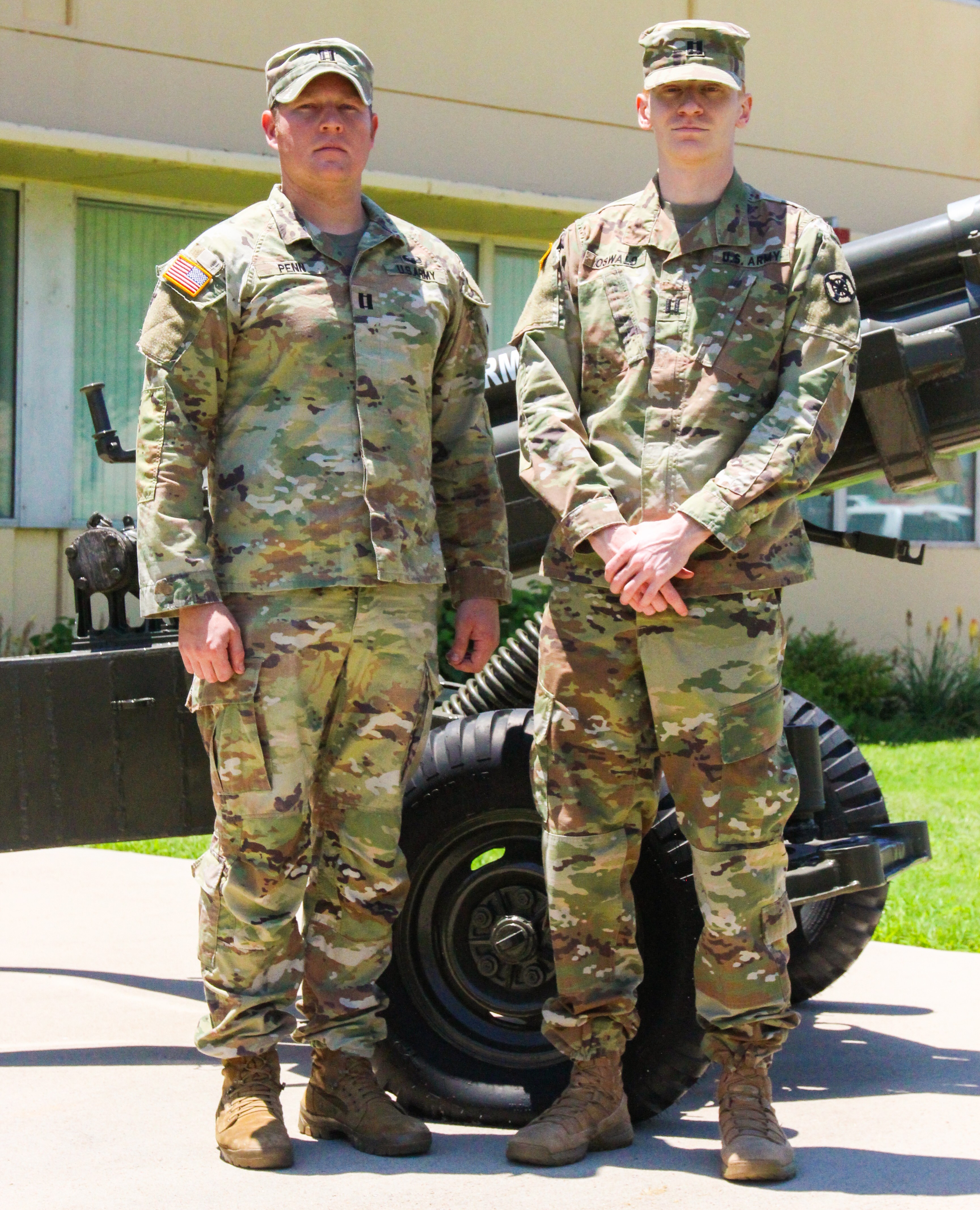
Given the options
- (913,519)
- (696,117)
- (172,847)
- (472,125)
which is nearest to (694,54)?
(696,117)

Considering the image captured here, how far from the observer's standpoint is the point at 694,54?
10.6 ft

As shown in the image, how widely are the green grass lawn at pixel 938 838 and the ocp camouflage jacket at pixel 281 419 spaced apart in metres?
3.03

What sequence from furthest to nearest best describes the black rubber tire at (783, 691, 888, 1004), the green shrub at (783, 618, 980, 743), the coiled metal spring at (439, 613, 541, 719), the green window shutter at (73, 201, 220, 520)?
the green shrub at (783, 618, 980, 743) < the green window shutter at (73, 201, 220, 520) < the coiled metal spring at (439, 613, 541, 719) < the black rubber tire at (783, 691, 888, 1004)

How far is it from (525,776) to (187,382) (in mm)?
1160

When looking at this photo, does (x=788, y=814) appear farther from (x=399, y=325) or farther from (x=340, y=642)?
(x=399, y=325)

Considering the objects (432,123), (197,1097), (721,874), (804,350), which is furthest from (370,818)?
(432,123)

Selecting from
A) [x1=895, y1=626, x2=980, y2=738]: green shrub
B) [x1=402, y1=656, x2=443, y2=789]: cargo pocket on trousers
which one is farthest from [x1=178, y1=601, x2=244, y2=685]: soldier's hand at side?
[x1=895, y1=626, x2=980, y2=738]: green shrub

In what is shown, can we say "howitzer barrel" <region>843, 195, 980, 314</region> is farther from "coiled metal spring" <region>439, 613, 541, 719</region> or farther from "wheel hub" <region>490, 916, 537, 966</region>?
"wheel hub" <region>490, 916, 537, 966</region>

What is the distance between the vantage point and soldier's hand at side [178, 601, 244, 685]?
3.18m

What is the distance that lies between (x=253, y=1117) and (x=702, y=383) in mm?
1744

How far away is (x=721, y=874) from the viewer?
3205 mm

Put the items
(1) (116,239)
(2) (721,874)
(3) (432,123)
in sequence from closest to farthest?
(2) (721,874) → (1) (116,239) → (3) (432,123)

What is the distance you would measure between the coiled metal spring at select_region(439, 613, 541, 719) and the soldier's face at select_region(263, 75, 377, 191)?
1.59 m

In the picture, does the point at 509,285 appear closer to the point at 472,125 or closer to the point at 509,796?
the point at 472,125
